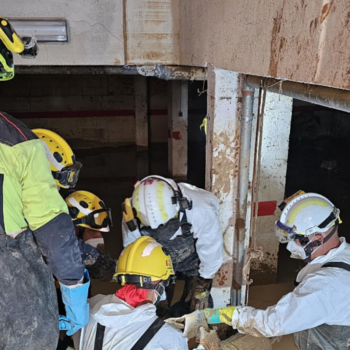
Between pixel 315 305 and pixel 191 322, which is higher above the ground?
pixel 315 305

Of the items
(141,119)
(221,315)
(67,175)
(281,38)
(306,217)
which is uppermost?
(281,38)

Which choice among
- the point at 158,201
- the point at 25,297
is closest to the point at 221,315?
the point at 158,201

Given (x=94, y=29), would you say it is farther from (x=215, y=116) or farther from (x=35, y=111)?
(x=35, y=111)

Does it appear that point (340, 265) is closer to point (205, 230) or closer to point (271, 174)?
point (205, 230)

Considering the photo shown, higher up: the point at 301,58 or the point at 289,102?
the point at 301,58

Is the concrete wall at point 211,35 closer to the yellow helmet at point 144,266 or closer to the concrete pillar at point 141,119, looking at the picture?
the yellow helmet at point 144,266

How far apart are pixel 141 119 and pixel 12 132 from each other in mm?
8850

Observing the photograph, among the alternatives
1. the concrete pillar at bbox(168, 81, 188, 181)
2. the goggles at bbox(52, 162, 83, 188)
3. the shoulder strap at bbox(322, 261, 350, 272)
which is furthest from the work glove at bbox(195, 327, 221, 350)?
the concrete pillar at bbox(168, 81, 188, 181)

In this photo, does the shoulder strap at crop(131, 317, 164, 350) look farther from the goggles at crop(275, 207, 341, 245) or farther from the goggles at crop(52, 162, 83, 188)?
the goggles at crop(52, 162, 83, 188)

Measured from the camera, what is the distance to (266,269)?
4582mm

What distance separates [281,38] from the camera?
1556mm

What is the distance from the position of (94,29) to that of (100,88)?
807cm

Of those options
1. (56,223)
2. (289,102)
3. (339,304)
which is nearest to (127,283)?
(56,223)

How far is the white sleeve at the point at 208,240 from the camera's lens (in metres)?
2.87
